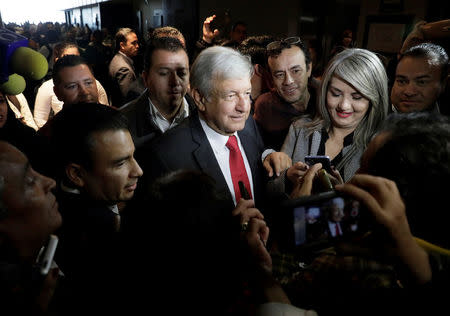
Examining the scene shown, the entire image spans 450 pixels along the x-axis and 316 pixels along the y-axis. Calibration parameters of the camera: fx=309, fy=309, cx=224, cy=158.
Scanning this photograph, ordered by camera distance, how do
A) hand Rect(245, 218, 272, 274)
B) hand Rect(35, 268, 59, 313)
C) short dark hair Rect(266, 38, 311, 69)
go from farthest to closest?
short dark hair Rect(266, 38, 311, 69) < hand Rect(245, 218, 272, 274) < hand Rect(35, 268, 59, 313)

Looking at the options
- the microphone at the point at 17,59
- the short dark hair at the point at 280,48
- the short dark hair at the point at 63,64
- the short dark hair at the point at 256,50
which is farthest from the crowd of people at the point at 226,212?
the short dark hair at the point at 256,50

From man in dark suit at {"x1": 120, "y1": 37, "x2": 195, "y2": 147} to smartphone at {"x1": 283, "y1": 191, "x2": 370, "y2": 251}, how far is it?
170 centimetres

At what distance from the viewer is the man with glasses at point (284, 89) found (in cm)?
255

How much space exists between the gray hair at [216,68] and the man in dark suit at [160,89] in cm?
81

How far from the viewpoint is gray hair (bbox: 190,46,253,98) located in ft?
5.20

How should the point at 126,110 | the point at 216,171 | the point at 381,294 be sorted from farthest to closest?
the point at 126,110 < the point at 216,171 < the point at 381,294

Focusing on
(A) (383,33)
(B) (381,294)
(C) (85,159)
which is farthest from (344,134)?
(A) (383,33)

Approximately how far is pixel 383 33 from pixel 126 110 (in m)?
5.03

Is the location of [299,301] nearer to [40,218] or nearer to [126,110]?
[40,218]

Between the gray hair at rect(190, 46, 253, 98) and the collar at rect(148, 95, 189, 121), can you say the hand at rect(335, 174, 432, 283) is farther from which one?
the collar at rect(148, 95, 189, 121)

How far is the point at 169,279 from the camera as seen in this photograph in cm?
73

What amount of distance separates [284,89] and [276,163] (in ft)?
3.54

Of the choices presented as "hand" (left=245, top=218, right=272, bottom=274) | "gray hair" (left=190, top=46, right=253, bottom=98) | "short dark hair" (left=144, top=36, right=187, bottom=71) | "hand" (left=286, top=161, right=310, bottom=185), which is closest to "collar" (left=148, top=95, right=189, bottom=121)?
"short dark hair" (left=144, top=36, right=187, bottom=71)

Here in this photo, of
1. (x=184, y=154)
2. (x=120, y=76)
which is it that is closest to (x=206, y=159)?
(x=184, y=154)
